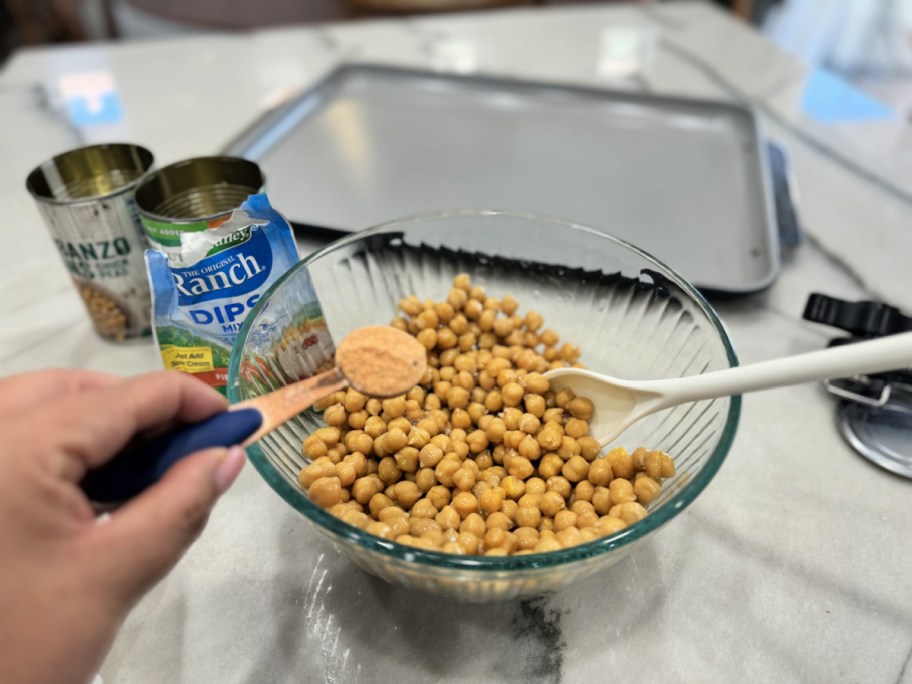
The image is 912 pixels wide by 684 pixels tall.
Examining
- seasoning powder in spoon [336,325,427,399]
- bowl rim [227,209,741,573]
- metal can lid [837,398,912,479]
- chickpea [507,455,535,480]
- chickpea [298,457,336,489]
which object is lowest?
metal can lid [837,398,912,479]

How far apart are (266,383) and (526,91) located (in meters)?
1.24

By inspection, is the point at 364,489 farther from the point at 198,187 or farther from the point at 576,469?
the point at 198,187

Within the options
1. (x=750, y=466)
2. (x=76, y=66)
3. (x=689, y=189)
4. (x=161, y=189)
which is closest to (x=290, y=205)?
(x=161, y=189)

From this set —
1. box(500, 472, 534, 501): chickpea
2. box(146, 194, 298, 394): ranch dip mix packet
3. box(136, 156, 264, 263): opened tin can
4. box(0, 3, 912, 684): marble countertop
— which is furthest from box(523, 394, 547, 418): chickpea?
box(136, 156, 264, 263): opened tin can

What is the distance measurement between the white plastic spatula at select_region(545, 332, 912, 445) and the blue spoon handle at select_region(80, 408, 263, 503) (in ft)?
1.44

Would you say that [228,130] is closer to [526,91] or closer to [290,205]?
[290,205]

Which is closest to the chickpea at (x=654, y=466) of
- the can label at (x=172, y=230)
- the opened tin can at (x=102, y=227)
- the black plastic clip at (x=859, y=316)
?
the black plastic clip at (x=859, y=316)

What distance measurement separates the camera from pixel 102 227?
88 cm

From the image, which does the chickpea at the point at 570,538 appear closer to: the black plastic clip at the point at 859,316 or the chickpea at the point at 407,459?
the chickpea at the point at 407,459

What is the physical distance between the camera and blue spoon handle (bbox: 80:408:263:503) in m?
0.49

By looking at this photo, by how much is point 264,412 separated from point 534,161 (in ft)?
3.49

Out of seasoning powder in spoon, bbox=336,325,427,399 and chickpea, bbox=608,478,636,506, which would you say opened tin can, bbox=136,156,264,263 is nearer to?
seasoning powder in spoon, bbox=336,325,427,399

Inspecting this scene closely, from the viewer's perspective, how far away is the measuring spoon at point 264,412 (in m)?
0.49

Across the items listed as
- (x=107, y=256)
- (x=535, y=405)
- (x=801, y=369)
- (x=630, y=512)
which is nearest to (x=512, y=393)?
(x=535, y=405)
